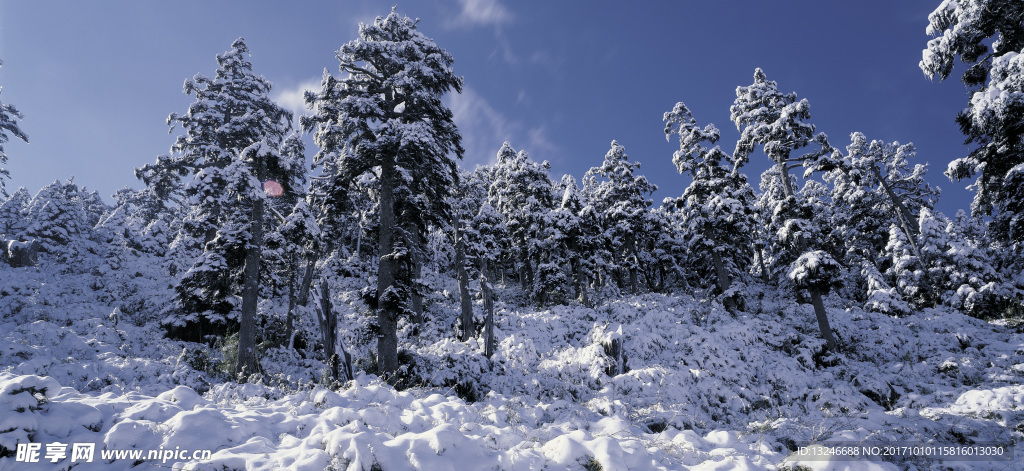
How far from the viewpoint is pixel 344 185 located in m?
14.3

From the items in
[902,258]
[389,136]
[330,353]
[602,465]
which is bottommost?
[602,465]

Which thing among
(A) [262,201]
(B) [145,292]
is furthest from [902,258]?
(B) [145,292]

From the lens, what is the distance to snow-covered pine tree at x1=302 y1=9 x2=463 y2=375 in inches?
520

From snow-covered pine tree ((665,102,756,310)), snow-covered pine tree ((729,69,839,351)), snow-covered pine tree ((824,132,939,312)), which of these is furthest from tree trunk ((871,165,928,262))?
snow-covered pine tree ((729,69,839,351))

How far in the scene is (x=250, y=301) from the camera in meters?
15.3

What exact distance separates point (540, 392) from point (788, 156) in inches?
637

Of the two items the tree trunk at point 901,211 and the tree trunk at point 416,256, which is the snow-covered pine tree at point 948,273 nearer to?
the tree trunk at point 901,211

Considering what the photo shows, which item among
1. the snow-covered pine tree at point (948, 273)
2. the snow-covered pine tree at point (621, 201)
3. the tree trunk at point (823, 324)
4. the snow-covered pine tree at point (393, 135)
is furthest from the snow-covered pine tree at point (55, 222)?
the snow-covered pine tree at point (948, 273)

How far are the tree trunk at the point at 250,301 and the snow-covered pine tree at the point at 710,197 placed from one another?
75.6ft

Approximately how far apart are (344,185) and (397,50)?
5.44 m

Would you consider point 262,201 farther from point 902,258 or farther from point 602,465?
point 902,258

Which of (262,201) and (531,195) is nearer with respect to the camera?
(262,201)

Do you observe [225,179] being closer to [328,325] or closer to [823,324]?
[328,325]

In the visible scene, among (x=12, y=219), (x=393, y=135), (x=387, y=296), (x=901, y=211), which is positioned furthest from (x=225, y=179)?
(x=901, y=211)
